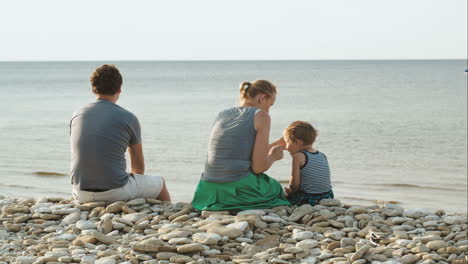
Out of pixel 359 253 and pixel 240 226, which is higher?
pixel 240 226

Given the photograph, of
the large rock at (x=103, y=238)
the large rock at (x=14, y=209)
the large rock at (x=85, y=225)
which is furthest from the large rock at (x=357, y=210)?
the large rock at (x=14, y=209)

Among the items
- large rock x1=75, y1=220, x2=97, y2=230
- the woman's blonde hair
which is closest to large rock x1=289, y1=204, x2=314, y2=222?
the woman's blonde hair

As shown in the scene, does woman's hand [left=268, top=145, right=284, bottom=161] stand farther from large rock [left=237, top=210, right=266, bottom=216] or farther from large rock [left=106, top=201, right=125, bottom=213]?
large rock [left=106, top=201, right=125, bottom=213]

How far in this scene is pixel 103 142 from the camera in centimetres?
580

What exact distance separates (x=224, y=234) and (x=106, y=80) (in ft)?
6.22

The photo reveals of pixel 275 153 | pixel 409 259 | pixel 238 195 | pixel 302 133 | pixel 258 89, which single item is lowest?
pixel 409 259

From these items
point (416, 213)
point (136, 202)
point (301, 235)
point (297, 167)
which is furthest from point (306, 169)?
point (136, 202)

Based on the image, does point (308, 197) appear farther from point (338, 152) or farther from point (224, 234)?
point (338, 152)

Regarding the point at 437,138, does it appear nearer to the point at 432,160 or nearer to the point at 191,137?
the point at 432,160

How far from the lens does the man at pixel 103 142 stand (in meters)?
5.82

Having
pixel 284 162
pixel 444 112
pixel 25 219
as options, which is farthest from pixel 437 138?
pixel 25 219

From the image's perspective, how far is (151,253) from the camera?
465cm

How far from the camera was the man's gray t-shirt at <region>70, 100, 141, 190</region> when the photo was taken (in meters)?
5.81

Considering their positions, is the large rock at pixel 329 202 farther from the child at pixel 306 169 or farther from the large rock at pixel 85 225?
the large rock at pixel 85 225
